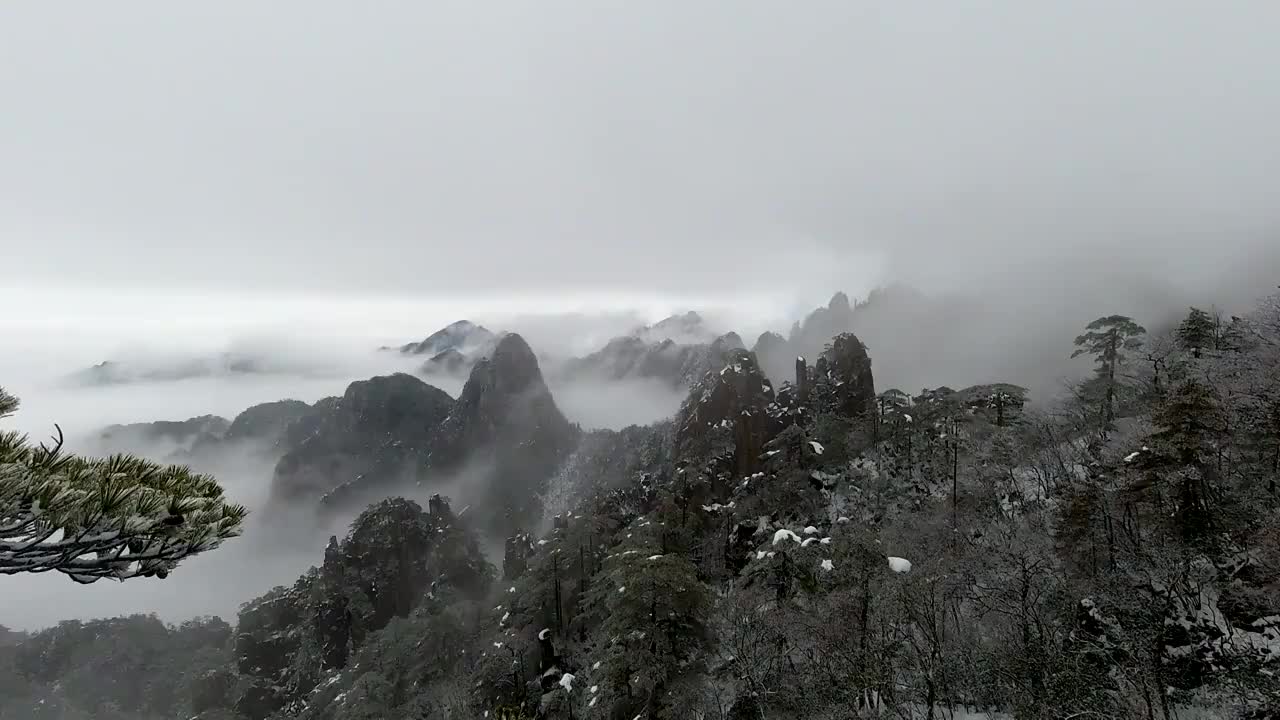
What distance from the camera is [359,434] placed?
470 feet

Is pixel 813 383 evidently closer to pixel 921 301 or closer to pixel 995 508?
pixel 995 508

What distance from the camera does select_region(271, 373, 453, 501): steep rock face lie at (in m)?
141

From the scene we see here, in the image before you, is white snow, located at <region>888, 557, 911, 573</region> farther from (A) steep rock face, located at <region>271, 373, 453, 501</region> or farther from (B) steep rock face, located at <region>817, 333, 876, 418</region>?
(A) steep rock face, located at <region>271, 373, 453, 501</region>

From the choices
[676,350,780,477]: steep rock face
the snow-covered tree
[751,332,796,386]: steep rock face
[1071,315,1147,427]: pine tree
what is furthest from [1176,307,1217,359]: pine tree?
[751,332,796,386]: steep rock face

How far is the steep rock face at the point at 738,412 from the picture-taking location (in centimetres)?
6047

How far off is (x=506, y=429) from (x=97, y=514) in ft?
451

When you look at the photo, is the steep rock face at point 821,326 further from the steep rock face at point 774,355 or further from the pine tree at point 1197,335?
the pine tree at point 1197,335

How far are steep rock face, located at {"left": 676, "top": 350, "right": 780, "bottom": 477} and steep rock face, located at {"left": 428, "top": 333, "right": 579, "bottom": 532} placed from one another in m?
69.5

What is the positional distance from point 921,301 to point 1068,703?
5869 inches

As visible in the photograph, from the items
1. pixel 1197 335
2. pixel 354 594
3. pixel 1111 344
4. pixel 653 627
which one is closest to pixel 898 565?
pixel 653 627

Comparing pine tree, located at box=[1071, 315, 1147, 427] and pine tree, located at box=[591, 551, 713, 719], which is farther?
pine tree, located at box=[1071, 315, 1147, 427]

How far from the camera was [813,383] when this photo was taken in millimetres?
66438

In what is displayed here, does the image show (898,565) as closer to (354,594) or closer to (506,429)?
(354,594)

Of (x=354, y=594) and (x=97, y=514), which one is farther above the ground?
(x=97, y=514)
